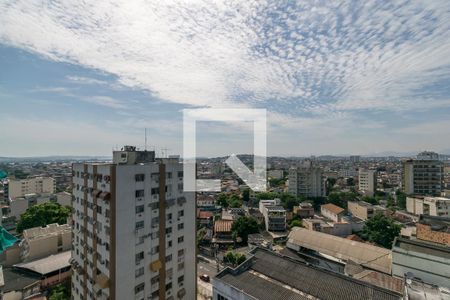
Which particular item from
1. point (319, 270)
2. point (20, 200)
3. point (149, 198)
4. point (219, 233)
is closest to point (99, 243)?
point (149, 198)

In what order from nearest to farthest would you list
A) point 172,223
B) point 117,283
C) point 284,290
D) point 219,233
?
point 284,290, point 117,283, point 172,223, point 219,233

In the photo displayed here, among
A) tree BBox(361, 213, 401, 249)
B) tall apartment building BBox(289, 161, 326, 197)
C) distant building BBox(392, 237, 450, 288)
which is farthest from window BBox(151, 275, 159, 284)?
tall apartment building BBox(289, 161, 326, 197)

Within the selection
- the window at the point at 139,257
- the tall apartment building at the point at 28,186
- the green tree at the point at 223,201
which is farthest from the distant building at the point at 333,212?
the tall apartment building at the point at 28,186

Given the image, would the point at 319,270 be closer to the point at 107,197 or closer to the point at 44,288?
the point at 107,197

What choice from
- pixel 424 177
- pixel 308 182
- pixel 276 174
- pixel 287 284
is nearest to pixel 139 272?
pixel 287 284

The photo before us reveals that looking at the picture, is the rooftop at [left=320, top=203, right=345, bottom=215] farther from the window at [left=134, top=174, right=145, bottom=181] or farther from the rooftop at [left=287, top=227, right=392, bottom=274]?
the window at [left=134, top=174, right=145, bottom=181]

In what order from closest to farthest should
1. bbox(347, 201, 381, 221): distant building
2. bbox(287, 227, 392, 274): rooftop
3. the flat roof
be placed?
bbox(287, 227, 392, 274): rooftop
the flat roof
bbox(347, 201, 381, 221): distant building

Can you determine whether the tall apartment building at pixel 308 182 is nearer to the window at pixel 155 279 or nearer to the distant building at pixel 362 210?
the distant building at pixel 362 210
